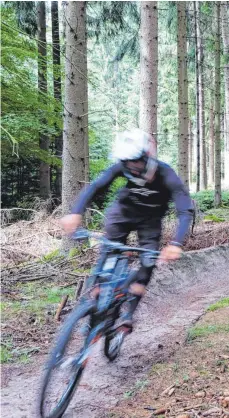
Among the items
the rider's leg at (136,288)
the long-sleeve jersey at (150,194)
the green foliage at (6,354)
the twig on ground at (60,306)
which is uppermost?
the long-sleeve jersey at (150,194)

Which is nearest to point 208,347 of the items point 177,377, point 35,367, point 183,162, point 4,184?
point 177,377

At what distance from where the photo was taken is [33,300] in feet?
18.8

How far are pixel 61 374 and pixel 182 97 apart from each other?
39.4 feet

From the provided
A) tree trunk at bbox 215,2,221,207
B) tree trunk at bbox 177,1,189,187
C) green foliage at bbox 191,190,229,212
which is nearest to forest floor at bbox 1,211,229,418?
tree trunk at bbox 177,1,189,187

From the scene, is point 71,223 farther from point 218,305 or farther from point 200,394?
point 218,305

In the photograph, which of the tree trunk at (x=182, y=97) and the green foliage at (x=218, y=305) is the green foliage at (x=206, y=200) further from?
the green foliage at (x=218, y=305)

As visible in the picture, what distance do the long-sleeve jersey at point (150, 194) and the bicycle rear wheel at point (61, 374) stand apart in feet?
3.41

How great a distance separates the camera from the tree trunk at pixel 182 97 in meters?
12.9

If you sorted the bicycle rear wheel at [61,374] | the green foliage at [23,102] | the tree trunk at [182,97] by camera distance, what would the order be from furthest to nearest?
the tree trunk at [182,97] → the green foliage at [23,102] → the bicycle rear wheel at [61,374]

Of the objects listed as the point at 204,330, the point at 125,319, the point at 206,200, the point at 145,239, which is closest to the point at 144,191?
the point at 145,239

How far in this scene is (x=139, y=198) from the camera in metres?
3.82

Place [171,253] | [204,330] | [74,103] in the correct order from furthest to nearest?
[74,103] < [204,330] < [171,253]

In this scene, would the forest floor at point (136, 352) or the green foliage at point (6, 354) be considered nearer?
the forest floor at point (136, 352)

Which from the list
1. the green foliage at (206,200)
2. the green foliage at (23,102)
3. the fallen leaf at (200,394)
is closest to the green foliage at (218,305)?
the fallen leaf at (200,394)
